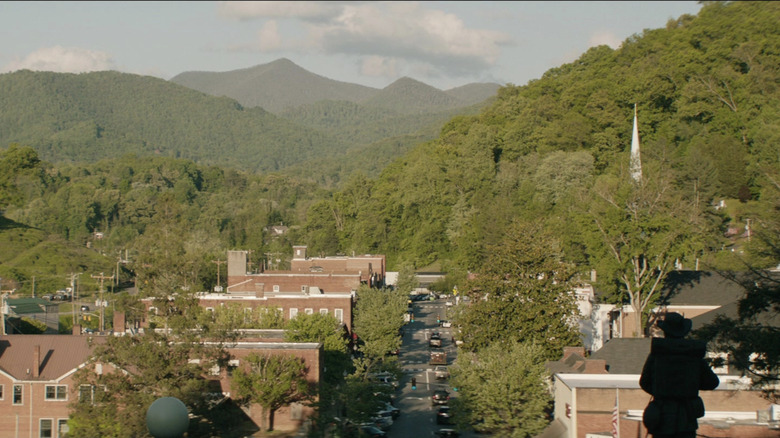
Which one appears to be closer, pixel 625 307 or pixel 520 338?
pixel 520 338

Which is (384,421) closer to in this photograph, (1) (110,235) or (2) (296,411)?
(2) (296,411)

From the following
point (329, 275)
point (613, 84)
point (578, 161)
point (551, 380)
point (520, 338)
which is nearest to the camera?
point (551, 380)

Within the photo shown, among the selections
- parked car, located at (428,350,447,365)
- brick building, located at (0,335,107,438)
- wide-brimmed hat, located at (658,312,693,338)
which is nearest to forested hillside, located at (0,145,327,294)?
brick building, located at (0,335,107,438)

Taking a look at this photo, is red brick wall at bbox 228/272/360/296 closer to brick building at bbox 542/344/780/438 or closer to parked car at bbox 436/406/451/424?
parked car at bbox 436/406/451/424

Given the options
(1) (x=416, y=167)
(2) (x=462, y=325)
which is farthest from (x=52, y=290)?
(2) (x=462, y=325)

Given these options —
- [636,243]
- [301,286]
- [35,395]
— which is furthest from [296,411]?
[301,286]

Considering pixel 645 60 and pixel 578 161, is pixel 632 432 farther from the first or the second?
pixel 645 60

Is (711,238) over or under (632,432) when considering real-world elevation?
over
